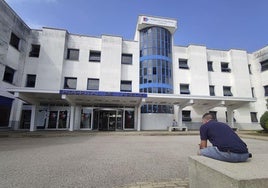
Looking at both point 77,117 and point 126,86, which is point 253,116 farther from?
point 77,117

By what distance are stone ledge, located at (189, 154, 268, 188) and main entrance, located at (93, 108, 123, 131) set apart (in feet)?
54.9

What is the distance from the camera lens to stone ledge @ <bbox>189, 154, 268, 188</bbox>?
5.94ft

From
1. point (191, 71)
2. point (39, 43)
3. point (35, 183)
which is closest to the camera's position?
point (35, 183)

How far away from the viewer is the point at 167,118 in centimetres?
2045

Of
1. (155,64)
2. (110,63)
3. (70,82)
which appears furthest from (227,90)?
(70,82)

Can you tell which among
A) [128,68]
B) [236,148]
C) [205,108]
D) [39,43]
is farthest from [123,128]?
[236,148]

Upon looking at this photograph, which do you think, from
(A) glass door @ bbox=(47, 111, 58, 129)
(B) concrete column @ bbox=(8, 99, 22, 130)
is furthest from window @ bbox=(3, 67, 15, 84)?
(A) glass door @ bbox=(47, 111, 58, 129)

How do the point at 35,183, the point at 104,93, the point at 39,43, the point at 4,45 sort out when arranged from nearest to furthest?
the point at 35,183 < the point at 104,93 < the point at 4,45 < the point at 39,43

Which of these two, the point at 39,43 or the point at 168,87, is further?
the point at 168,87

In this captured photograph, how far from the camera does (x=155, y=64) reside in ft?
70.5

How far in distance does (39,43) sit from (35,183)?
68.1 ft

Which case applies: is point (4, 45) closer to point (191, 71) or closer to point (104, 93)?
point (104, 93)

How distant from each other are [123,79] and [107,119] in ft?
18.8

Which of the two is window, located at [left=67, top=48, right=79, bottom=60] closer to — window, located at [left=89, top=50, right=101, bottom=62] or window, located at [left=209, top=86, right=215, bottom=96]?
window, located at [left=89, top=50, right=101, bottom=62]
